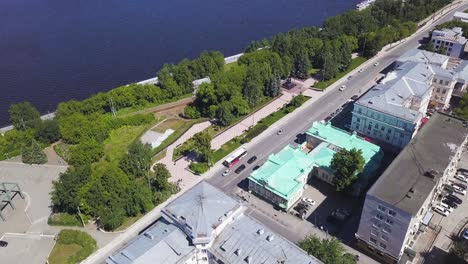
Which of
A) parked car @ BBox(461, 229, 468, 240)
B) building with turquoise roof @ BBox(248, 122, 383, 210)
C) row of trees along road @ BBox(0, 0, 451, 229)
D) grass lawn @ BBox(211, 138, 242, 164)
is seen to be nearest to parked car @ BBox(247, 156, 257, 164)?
grass lawn @ BBox(211, 138, 242, 164)

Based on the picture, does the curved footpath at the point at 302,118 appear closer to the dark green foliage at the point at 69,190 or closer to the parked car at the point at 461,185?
the dark green foliage at the point at 69,190

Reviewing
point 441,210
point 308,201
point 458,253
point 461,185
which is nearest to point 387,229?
point 458,253

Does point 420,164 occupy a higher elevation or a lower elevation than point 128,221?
higher

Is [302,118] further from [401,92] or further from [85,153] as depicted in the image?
[85,153]

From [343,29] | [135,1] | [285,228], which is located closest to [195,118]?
[285,228]

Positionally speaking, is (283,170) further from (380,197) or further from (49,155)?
(49,155)

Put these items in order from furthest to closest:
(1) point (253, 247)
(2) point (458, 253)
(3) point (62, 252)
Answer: (3) point (62, 252) < (2) point (458, 253) < (1) point (253, 247)

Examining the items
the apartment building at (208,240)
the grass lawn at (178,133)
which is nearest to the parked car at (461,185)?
the apartment building at (208,240)
